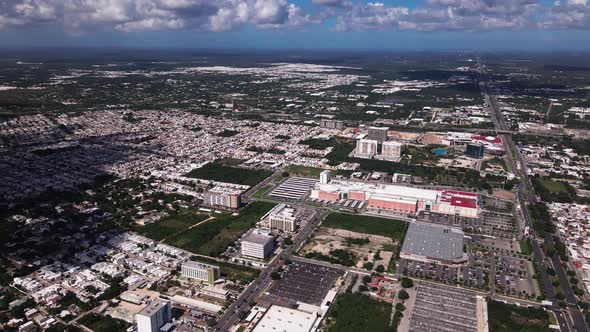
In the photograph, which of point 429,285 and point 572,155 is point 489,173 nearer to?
point 572,155

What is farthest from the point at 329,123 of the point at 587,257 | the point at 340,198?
the point at 587,257

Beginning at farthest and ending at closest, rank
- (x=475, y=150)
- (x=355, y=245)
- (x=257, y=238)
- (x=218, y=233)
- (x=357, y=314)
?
(x=475, y=150), (x=218, y=233), (x=355, y=245), (x=257, y=238), (x=357, y=314)

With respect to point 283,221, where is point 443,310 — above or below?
below

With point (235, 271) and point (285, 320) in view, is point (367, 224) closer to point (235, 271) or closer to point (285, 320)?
point (235, 271)

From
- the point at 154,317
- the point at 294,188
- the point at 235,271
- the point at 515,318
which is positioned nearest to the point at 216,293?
the point at 235,271

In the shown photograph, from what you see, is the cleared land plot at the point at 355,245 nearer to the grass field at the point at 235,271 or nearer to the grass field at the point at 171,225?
the grass field at the point at 235,271

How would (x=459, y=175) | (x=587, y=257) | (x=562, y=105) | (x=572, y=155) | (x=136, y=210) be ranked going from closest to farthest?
1. (x=587, y=257)
2. (x=136, y=210)
3. (x=459, y=175)
4. (x=572, y=155)
5. (x=562, y=105)

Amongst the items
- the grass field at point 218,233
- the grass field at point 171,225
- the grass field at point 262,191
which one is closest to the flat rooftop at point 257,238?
the grass field at point 218,233
